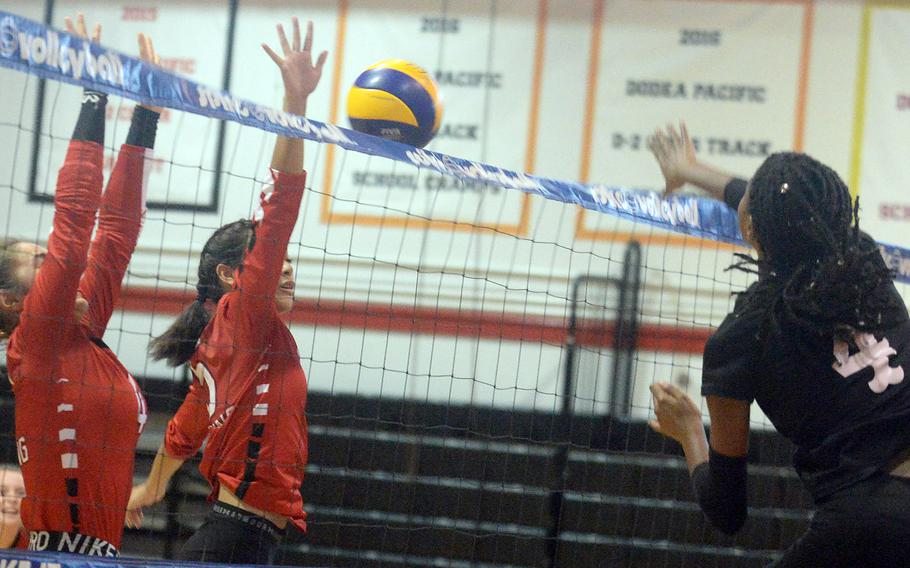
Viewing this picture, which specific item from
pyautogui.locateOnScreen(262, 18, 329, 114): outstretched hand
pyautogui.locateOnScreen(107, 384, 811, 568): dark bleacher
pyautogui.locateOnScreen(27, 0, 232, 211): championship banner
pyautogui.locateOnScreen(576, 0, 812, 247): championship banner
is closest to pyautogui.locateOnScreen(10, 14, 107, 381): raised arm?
pyautogui.locateOnScreen(262, 18, 329, 114): outstretched hand

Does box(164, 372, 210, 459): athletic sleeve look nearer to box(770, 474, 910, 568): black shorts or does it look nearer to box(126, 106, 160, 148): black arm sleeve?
box(126, 106, 160, 148): black arm sleeve

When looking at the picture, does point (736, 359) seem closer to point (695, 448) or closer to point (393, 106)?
point (695, 448)

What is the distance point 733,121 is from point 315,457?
11.2 ft

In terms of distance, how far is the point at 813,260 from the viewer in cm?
226

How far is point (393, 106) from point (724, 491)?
1.87m

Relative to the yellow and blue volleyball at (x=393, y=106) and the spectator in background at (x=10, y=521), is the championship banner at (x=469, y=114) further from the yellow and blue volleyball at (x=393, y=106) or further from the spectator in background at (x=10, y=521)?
the spectator in background at (x=10, y=521)

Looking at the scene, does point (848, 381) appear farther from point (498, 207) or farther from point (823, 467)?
point (498, 207)

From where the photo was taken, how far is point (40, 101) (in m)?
7.12

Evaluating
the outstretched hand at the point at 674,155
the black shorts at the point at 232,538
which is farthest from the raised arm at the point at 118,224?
the outstretched hand at the point at 674,155

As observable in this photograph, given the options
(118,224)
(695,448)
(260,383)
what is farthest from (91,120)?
(695,448)

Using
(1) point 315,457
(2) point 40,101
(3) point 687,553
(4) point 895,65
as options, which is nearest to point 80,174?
(1) point 315,457

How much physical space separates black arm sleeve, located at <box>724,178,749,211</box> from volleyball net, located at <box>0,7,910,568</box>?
1.63 meters

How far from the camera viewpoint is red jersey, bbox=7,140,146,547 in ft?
9.54

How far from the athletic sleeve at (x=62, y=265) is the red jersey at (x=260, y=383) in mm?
498
